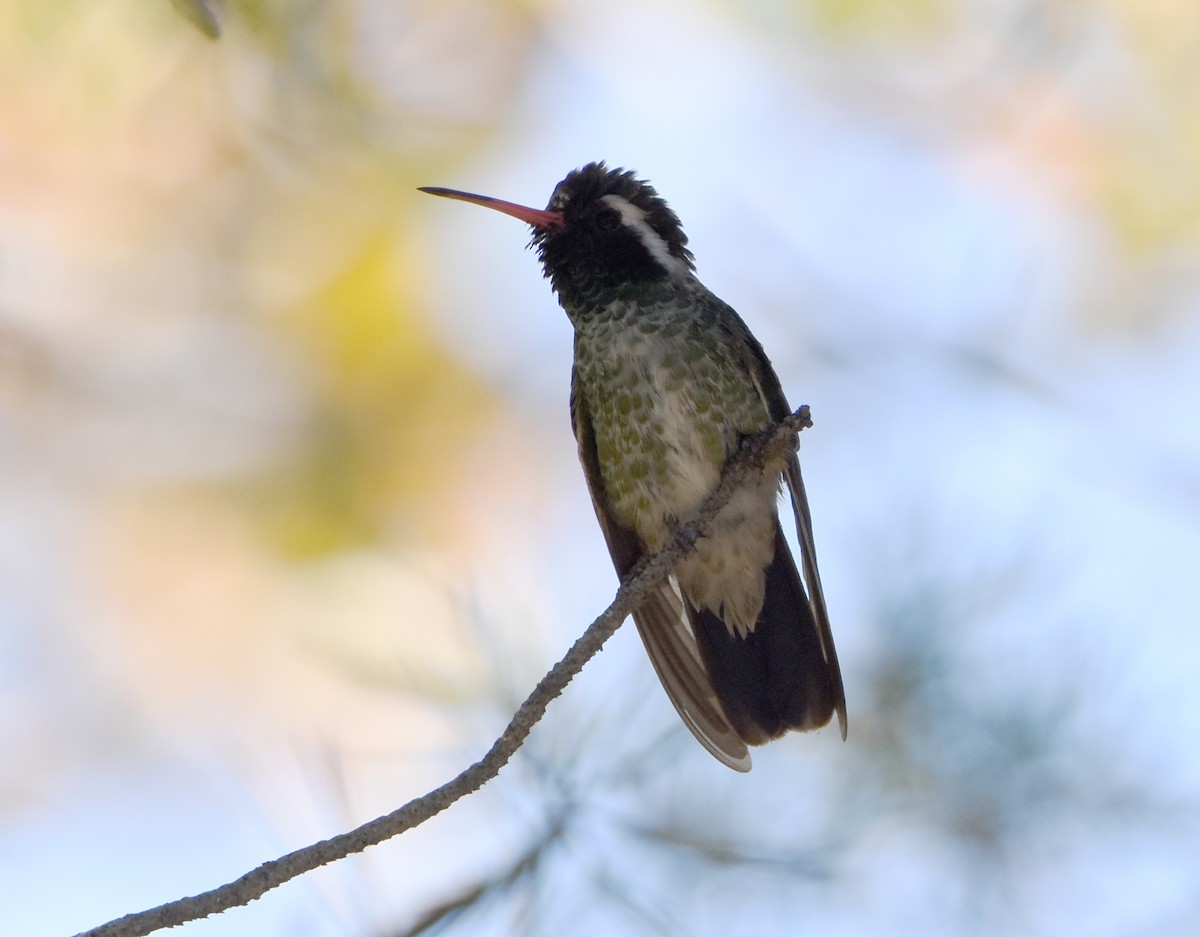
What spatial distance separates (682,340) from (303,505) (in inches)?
49.2

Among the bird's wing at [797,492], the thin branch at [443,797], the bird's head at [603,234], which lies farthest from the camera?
the bird's head at [603,234]

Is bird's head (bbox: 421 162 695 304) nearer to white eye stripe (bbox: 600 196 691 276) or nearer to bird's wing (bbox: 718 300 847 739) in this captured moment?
white eye stripe (bbox: 600 196 691 276)

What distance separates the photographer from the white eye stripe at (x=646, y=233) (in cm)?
450

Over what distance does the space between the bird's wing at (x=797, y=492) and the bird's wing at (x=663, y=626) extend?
35cm

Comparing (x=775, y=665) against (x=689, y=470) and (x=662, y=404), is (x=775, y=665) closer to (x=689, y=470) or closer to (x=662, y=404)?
(x=689, y=470)

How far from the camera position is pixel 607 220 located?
179 inches

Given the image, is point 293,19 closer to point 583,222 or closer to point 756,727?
point 583,222

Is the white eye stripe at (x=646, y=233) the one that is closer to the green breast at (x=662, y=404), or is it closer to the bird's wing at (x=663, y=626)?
the green breast at (x=662, y=404)

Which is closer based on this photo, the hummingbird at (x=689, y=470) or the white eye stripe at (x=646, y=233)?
the hummingbird at (x=689, y=470)

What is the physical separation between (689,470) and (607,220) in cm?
100

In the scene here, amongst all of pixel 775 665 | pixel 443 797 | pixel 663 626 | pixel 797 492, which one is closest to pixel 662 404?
pixel 797 492

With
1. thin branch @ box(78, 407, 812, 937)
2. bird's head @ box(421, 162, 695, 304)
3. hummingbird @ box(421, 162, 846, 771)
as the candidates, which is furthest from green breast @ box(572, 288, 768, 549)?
thin branch @ box(78, 407, 812, 937)

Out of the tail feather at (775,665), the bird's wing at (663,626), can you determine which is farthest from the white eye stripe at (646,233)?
the tail feather at (775,665)

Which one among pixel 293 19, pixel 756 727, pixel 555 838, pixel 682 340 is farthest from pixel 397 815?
pixel 293 19
